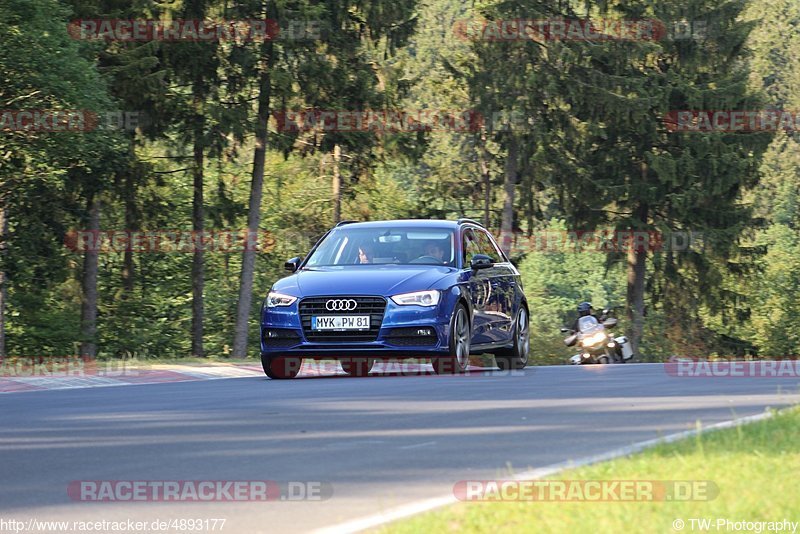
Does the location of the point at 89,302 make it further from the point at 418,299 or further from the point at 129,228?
the point at 418,299

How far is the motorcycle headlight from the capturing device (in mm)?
29656

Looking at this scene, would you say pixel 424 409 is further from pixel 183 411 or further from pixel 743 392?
pixel 743 392

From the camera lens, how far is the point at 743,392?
14172mm

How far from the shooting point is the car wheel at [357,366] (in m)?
19.7

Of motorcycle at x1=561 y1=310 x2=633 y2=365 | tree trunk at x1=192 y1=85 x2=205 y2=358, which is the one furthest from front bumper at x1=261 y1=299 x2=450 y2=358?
tree trunk at x1=192 y1=85 x2=205 y2=358

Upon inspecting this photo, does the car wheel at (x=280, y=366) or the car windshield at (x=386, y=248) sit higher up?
the car windshield at (x=386, y=248)

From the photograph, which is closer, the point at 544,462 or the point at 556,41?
the point at 544,462

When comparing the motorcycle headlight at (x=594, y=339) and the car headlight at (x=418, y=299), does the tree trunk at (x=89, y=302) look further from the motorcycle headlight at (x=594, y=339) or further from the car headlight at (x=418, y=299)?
the car headlight at (x=418, y=299)

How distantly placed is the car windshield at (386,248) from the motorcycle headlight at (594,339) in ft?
38.2

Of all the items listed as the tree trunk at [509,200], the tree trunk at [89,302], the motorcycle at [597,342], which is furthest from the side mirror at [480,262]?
the tree trunk at [509,200]

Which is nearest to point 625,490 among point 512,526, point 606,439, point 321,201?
point 512,526

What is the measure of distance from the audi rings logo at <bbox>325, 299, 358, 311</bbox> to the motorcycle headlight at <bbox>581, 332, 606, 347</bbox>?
45.4ft

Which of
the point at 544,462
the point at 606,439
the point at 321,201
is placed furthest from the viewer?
the point at 321,201

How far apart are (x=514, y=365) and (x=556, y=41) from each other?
27612 millimetres
